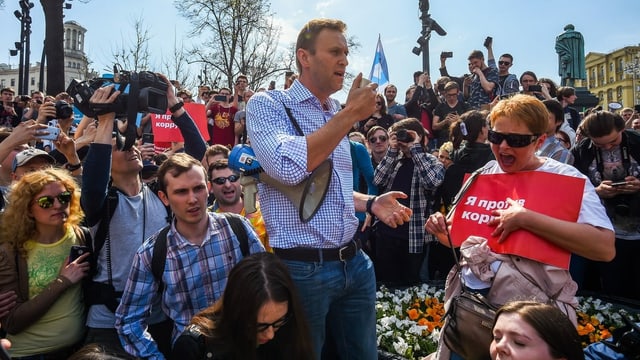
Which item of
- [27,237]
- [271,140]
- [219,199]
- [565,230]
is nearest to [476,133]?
[219,199]

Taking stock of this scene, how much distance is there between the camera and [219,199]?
3793 millimetres

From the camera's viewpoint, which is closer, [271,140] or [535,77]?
[271,140]

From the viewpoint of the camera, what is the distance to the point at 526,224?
2057 mm

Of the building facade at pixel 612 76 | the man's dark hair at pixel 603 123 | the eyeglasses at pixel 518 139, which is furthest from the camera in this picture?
the building facade at pixel 612 76

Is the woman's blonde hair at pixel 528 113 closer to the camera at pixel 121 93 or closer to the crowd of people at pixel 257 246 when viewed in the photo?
the crowd of people at pixel 257 246

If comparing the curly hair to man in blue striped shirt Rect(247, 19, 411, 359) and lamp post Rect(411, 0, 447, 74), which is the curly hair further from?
lamp post Rect(411, 0, 447, 74)

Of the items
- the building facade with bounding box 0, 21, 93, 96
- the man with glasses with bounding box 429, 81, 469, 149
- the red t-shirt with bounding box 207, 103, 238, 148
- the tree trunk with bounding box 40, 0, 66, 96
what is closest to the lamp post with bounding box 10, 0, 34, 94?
the tree trunk with bounding box 40, 0, 66, 96

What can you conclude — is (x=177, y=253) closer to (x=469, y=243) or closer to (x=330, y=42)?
(x=330, y=42)

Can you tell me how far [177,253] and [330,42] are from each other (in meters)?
1.24

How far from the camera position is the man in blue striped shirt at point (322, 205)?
6.24ft

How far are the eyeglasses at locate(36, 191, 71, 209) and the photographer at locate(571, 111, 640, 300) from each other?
4265 mm

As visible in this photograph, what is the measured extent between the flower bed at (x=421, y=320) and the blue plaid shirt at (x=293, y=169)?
5.21 feet

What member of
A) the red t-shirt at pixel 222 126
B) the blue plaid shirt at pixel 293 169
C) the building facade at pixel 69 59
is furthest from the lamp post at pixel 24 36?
the building facade at pixel 69 59

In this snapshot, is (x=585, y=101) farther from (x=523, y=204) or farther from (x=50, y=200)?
(x=50, y=200)
